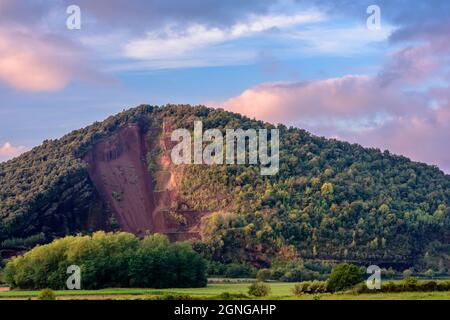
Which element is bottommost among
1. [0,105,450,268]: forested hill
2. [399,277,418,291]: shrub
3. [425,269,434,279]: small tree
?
[425,269,434,279]: small tree

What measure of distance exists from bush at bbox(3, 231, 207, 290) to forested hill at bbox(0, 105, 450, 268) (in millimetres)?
15537

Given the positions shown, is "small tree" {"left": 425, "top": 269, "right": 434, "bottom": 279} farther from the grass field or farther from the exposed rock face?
the exposed rock face

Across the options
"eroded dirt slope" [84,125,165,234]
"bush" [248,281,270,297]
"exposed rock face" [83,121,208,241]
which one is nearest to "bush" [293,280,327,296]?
"bush" [248,281,270,297]

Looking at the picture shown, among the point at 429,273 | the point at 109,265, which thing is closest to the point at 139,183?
the point at 429,273

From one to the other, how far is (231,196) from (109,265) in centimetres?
3329

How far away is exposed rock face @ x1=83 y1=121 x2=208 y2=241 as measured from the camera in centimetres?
10494

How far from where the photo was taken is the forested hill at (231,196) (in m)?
93.0

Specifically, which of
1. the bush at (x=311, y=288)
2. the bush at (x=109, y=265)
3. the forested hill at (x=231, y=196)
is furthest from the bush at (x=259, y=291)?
the forested hill at (x=231, y=196)

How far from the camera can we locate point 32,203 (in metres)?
98.5

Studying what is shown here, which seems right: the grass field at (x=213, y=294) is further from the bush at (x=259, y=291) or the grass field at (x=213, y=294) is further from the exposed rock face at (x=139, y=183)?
the exposed rock face at (x=139, y=183)
